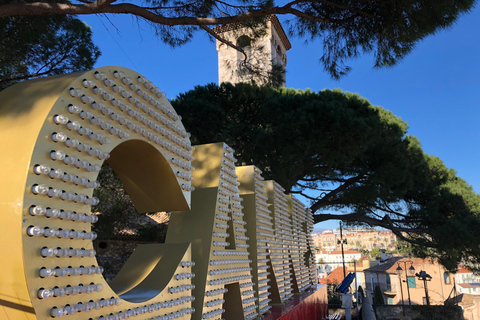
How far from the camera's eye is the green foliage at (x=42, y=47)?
7027 millimetres

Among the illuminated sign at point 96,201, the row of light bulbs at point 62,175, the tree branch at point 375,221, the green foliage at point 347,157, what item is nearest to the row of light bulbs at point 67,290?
the illuminated sign at point 96,201

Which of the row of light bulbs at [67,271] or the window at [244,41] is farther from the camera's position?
the window at [244,41]

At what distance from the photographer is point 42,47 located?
26.2 feet

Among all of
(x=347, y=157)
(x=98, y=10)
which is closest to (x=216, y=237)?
(x=98, y=10)

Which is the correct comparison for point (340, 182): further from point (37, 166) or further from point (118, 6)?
point (37, 166)

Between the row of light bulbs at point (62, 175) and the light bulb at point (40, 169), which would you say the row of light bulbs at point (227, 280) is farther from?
the light bulb at point (40, 169)

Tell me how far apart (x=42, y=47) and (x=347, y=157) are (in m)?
9.83

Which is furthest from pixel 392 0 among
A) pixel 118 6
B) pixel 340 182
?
pixel 340 182

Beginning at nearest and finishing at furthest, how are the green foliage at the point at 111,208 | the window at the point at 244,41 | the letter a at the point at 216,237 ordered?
the letter a at the point at 216,237 → the window at the point at 244,41 → the green foliage at the point at 111,208

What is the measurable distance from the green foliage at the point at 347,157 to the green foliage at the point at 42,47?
163 inches

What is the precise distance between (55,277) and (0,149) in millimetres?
744

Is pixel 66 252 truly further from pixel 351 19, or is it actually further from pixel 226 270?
pixel 351 19

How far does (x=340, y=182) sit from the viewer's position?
17.3 m

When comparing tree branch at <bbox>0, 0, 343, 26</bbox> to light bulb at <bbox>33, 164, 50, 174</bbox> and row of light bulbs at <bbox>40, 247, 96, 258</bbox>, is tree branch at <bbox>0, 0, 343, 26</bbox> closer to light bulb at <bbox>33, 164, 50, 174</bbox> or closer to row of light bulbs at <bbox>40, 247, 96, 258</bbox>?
light bulb at <bbox>33, 164, 50, 174</bbox>
